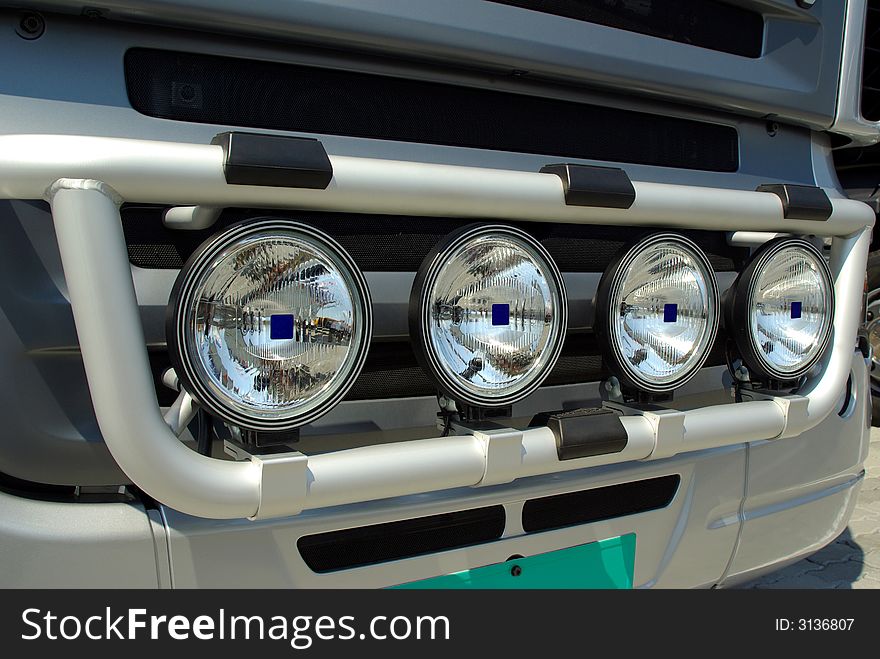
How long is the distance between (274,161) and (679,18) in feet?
3.24

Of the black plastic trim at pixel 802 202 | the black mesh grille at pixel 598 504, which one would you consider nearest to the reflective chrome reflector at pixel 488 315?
the black mesh grille at pixel 598 504

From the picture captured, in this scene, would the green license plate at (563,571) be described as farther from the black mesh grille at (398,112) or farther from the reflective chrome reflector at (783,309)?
the black mesh grille at (398,112)

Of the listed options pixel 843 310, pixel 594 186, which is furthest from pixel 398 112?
pixel 843 310

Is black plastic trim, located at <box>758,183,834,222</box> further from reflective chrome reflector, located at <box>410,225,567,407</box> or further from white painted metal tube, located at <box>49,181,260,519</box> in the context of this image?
white painted metal tube, located at <box>49,181,260,519</box>

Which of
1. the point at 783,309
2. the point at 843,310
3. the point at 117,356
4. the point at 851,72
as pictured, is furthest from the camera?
the point at 851,72

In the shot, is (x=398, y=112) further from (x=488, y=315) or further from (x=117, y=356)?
(x=117, y=356)

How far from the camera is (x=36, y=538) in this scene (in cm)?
111

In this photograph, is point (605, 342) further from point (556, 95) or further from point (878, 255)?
point (878, 255)

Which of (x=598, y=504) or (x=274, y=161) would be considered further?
(x=598, y=504)

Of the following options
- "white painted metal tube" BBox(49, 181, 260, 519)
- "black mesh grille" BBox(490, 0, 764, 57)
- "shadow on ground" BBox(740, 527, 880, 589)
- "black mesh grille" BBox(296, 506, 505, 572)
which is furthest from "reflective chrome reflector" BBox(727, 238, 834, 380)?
"shadow on ground" BBox(740, 527, 880, 589)

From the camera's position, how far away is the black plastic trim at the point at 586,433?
136 centimetres

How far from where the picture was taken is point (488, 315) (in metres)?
1.32

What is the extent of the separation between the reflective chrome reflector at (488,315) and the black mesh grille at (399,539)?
0.27 m
